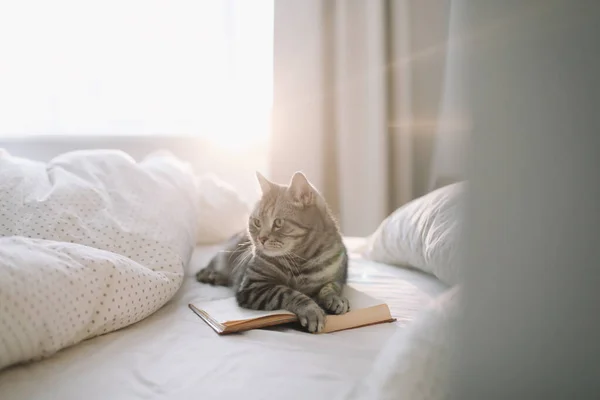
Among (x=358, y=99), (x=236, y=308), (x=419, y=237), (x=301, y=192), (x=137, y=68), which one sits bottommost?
(x=236, y=308)

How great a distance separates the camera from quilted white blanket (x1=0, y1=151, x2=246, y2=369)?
2.34 feet

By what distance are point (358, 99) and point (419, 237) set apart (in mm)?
1020

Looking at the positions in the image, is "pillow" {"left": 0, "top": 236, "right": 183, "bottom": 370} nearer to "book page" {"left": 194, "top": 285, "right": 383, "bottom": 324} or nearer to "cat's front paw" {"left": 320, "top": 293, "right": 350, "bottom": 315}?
"book page" {"left": 194, "top": 285, "right": 383, "bottom": 324}

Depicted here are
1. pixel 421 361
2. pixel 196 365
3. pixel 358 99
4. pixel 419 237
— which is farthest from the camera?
pixel 358 99

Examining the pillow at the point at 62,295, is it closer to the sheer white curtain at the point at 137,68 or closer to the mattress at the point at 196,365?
the mattress at the point at 196,365

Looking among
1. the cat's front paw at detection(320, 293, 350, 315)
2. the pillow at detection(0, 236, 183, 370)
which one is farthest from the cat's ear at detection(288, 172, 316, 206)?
the pillow at detection(0, 236, 183, 370)

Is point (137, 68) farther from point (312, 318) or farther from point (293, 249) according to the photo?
point (312, 318)

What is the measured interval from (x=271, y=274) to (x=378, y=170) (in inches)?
41.9

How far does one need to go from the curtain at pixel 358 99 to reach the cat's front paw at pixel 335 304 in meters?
1.11

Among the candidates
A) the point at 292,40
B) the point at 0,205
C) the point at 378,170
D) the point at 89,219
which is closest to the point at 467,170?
the point at 89,219

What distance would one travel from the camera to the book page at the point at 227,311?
91 centimetres

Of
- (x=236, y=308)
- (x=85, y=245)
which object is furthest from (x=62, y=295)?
(x=236, y=308)

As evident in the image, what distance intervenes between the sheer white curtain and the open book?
138 centimetres

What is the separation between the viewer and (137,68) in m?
2.26
